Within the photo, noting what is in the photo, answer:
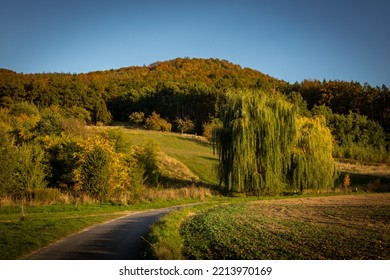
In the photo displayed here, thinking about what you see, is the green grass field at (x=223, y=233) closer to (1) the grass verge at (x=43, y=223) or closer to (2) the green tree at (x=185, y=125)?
(1) the grass verge at (x=43, y=223)

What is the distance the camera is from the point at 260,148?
32438 mm

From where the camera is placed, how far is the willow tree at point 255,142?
104 ft

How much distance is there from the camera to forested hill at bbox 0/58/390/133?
85250 mm

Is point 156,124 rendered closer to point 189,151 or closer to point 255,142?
point 189,151

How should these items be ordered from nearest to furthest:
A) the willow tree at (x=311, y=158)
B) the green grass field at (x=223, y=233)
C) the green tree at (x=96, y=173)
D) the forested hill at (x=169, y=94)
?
the green grass field at (x=223, y=233) < the green tree at (x=96, y=173) < the willow tree at (x=311, y=158) < the forested hill at (x=169, y=94)

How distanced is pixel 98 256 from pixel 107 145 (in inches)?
801

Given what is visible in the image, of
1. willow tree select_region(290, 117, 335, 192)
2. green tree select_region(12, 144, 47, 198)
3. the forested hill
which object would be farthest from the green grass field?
the forested hill

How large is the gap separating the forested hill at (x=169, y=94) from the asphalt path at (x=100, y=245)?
6537 cm

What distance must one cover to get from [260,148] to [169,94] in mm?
69412

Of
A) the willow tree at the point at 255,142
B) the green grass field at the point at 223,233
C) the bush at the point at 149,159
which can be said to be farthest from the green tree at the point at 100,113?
→ the green grass field at the point at 223,233

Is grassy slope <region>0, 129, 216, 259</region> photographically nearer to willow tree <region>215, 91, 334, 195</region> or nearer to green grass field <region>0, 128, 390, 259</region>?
green grass field <region>0, 128, 390, 259</region>

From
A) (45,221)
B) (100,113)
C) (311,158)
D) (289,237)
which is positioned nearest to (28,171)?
(45,221)
